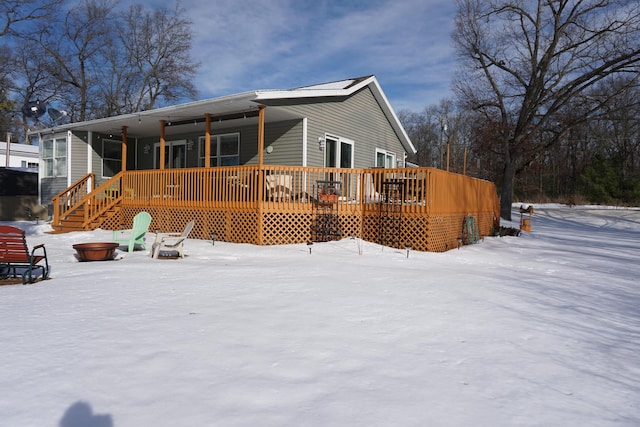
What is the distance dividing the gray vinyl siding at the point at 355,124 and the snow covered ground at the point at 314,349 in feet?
21.0

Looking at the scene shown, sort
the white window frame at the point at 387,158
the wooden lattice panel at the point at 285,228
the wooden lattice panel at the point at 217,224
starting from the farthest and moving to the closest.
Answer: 1. the white window frame at the point at 387,158
2. the wooden lattice panel at the point at 217,224
3. the wooden lattice panel at the point at 285,228

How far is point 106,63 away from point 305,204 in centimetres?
2988

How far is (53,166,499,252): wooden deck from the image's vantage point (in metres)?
9.66

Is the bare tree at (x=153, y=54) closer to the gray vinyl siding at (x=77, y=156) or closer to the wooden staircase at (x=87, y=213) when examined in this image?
the gray vinyl siding at (x=77, y=156)

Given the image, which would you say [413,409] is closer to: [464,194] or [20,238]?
[20,238]

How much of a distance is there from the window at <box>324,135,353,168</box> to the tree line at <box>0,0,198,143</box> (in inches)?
941

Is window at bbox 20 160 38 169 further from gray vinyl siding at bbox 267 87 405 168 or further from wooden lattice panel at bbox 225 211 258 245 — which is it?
gray vinyl siding at bbox 267 87 405 168

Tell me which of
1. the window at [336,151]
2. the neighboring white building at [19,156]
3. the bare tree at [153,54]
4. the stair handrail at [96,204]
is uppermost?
the bare tree at [153,54]

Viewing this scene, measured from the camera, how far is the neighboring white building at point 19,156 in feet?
92.2

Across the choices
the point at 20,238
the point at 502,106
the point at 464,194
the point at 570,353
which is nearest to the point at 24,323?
the point at 20,238

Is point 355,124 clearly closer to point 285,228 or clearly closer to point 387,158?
point 387,158

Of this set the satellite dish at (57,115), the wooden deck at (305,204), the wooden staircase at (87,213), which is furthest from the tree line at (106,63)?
the wooden deck at (305,204)

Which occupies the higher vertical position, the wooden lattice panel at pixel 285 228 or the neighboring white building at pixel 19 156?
the neighboring white building at pixel 19 156

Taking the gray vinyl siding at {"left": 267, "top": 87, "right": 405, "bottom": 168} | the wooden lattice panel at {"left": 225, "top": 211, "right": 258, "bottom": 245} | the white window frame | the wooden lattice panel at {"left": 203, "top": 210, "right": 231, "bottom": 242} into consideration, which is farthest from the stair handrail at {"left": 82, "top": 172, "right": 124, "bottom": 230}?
the white window frame
